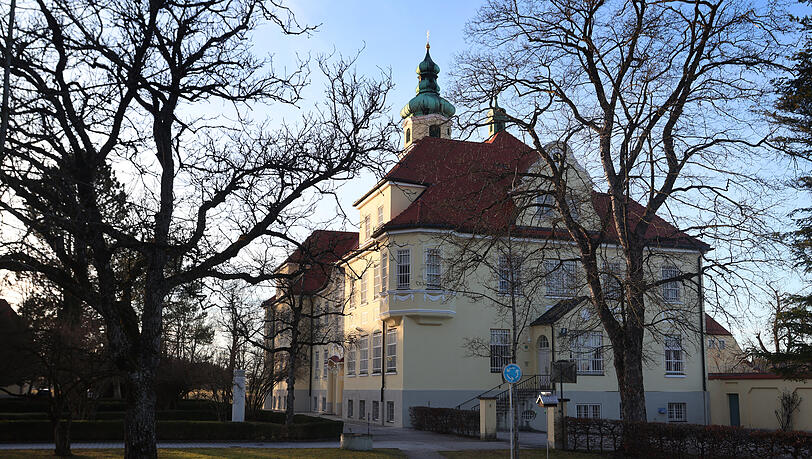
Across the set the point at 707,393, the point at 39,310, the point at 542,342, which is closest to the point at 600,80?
the point at 542,342

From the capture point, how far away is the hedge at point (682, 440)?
18.1 m

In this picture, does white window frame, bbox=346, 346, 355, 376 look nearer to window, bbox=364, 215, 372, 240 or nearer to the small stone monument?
window, bbox=364, 215, 372, 240

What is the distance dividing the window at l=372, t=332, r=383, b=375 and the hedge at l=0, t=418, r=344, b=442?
891 centimetres

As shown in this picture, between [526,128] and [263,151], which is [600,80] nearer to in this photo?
[526,128]

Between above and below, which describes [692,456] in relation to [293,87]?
below

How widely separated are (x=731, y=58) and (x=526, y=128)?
5.56 m

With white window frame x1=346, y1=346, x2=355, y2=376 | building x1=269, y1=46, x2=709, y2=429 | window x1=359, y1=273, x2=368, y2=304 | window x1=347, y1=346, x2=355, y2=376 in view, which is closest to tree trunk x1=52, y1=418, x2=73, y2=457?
building x1=269, y1=46, x2=709, y2=429

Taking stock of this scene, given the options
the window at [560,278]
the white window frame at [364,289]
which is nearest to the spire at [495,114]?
the window at [560,278]

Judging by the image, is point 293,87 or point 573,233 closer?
point 293,87

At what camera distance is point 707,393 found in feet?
122

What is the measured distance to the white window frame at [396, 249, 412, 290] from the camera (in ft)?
111

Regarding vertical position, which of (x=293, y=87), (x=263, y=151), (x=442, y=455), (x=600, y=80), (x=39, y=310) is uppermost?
(x=600, y=80)

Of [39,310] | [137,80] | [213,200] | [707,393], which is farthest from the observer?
[707,393]

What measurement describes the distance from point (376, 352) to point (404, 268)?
504cm
